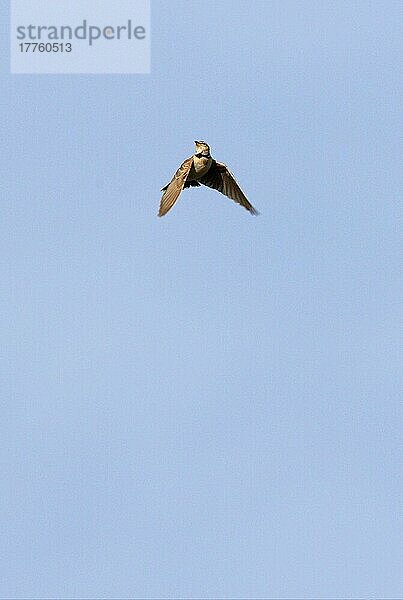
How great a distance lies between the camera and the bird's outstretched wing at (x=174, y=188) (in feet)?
161

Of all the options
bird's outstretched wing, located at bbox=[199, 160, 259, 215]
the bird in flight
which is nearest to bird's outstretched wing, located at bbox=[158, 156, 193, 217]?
the bird in flight

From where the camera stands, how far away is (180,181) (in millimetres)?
A: 50656

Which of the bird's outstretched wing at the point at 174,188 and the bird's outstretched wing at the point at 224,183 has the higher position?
the bird's outstretched wing at the point at 224,183

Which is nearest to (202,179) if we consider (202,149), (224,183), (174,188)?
(224,183)

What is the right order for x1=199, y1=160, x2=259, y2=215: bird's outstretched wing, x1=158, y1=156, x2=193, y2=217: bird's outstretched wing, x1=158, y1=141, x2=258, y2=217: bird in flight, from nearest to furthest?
x1=158, y1=156, x2=193, y2=217: bird's outstretched wing → x1=158, y1=141, x2=258, y2=217: bird in flight → x1=199, y1=160, x2=259, y2=215: bird's outstretched wing

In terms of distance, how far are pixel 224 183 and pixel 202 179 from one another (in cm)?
78

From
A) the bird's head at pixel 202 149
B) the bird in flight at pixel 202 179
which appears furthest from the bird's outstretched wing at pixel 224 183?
the bird's head at pixel 202 149

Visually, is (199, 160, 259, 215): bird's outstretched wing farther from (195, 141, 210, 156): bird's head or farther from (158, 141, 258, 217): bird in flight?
(195, 141, 210, 156): bird's head

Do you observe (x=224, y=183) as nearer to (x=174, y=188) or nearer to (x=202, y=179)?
(x=202, y=179)

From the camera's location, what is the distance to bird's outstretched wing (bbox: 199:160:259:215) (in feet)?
174

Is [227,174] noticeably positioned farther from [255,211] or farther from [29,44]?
[29,44]

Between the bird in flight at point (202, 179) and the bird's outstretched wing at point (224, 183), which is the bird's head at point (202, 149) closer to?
the bird in flight at point (202, 179)

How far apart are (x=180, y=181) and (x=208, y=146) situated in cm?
165

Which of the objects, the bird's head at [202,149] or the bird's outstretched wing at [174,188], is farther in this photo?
the bird's head at [202,149]
